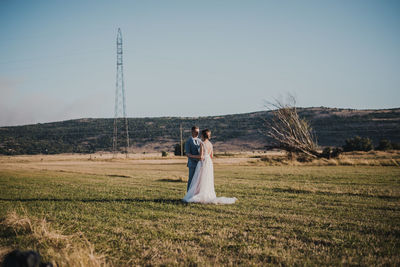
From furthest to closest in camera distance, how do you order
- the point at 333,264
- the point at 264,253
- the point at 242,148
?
the point at 242,148, the point at 264,253, the point at 333,264

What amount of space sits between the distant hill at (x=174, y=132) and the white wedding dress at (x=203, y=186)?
2459 inches

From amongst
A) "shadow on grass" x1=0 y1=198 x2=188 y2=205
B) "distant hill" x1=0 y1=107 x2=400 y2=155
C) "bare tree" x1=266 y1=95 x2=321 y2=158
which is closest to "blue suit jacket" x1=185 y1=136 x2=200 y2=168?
"shadow on grass" x1=0 y1=198 x2=188 y2=205

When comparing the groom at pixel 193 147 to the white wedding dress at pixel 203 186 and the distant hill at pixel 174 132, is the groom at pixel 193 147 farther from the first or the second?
the distant hill at pixel 174 132

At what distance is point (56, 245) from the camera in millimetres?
5250

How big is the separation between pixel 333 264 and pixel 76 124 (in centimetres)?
12702

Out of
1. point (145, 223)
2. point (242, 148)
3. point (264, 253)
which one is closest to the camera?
point (264, 253)

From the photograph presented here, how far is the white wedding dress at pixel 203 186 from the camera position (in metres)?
10.0

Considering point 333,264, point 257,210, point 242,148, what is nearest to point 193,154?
point 257,210

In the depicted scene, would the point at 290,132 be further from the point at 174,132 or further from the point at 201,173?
the point at 174,132

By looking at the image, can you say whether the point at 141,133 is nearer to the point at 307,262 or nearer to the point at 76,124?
the point at 76,124

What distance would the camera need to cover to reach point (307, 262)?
459 cm

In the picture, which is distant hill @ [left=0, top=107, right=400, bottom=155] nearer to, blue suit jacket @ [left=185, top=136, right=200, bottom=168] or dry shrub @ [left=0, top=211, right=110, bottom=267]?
blue suit jacket @ [left=185, top=136, right=200, bottom=168]

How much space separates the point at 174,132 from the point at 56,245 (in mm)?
104990

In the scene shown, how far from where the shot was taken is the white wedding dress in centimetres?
1003
